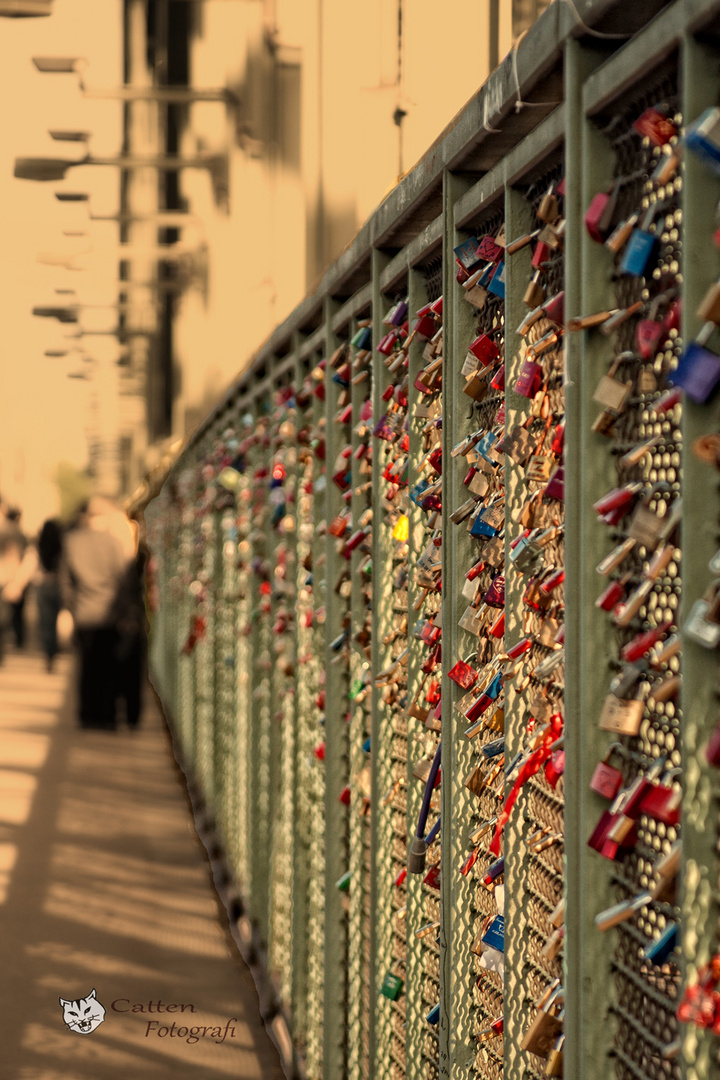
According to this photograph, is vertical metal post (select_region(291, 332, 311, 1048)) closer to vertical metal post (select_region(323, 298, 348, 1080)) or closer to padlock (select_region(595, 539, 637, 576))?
→ vertical metal post (select_region(323, 298, 348, 1080))

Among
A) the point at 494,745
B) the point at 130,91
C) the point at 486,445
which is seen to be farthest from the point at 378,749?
the point at 130,91

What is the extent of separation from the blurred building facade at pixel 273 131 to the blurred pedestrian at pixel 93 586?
1939mm

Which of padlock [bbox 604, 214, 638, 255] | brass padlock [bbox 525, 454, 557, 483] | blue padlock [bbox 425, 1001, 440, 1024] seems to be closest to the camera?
padlock [bbox 604, 214, 638, 255]

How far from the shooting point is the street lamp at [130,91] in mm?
11180

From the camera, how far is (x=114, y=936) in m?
6.16

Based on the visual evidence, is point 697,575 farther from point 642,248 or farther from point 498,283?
point 498,283

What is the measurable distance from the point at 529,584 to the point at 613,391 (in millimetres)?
438

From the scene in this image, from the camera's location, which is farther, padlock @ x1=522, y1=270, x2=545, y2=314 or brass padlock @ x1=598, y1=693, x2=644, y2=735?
padlock @ x1=522, y1=270, x2=545, y2=314

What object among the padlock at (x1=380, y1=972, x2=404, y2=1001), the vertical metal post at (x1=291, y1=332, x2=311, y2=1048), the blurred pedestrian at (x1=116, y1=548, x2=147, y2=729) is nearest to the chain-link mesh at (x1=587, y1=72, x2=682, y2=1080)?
the padlock at (x1=380, y1=972, x2=404, y2=1001)

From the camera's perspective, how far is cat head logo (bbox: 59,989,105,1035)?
198 inches

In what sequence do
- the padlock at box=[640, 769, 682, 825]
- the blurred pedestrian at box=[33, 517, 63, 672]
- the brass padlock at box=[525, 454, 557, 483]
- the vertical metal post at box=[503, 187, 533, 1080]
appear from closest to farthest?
the padlock at box=[640, 769, 682, 825] → the brass padlock at box=[525, 454, 557, 483] → the vertical metal post at box=[503, 187, 533, 1080] → the blurred pedestrian at box=[33, 517, 63, 672]

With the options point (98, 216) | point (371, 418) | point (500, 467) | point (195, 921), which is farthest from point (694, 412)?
point (98, 216)

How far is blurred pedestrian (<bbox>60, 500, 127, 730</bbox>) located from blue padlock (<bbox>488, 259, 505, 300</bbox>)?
10.9m

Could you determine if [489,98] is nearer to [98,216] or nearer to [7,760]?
[7,760]
